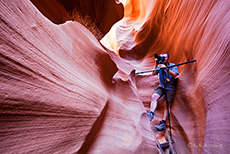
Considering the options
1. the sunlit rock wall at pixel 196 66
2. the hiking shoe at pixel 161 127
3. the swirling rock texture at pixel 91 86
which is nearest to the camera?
the swirling rock texture at pixel 91 86

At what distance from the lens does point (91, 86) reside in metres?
0.91

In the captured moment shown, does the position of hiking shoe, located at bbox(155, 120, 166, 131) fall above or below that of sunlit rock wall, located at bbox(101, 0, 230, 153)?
below

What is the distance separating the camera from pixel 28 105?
0.48m

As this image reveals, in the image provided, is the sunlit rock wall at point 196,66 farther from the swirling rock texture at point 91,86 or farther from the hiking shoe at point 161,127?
the hiking shoe at point 161,127

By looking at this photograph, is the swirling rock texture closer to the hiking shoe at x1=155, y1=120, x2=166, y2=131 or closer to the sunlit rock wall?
the sunlit rock wall

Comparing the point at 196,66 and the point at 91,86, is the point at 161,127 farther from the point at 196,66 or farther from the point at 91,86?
the point at 91,86

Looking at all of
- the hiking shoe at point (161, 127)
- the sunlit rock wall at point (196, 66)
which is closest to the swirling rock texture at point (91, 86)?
the sunlit rock wall at point (196, 66)

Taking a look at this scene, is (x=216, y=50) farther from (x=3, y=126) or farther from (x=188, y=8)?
(x=3, y=126)

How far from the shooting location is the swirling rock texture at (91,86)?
1.54 feet

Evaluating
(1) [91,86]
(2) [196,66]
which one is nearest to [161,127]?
(2) [196,66]

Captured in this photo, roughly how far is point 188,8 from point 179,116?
1863 mm

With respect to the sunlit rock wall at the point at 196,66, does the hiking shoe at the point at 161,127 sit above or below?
below

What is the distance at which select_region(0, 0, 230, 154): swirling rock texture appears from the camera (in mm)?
469

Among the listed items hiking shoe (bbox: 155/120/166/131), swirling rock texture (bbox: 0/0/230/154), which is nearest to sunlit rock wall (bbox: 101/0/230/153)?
swirling rock texture (bbox: 0/0/230/154)
